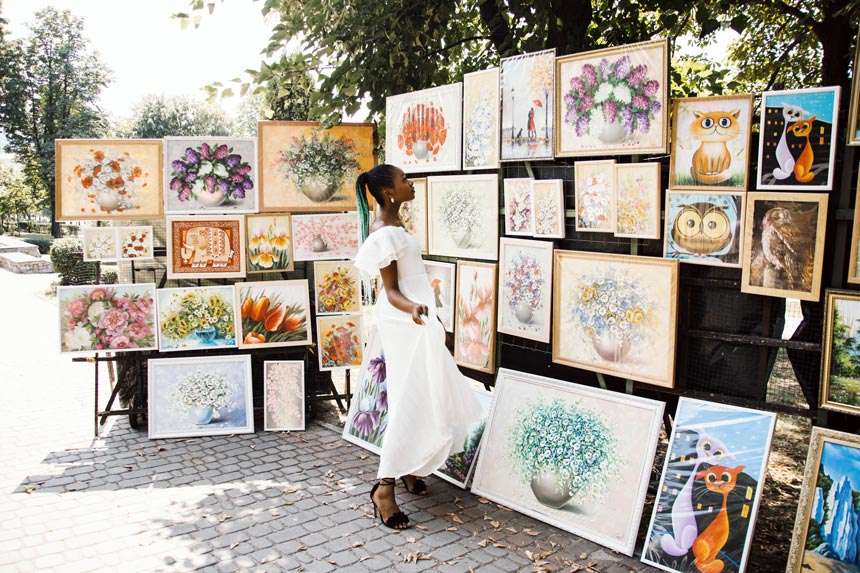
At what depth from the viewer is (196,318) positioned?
5598 millimetres

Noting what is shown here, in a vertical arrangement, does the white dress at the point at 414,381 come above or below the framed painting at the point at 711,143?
below

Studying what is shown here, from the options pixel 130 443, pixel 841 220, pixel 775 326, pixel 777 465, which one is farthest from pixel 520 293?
pixel 130 443

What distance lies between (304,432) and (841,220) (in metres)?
4.17

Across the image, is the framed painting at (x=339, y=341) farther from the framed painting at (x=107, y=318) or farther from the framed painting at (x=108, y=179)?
the framed painting at (x=108, y=179)

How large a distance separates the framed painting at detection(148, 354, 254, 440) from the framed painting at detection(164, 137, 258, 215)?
1.26 m

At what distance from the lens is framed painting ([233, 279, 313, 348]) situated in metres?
5.61

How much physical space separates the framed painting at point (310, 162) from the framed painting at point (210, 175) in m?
0.12

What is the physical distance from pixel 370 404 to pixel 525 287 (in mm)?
1688

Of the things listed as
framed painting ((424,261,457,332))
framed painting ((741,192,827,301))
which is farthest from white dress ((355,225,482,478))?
framed painting ((741,192,827,301))

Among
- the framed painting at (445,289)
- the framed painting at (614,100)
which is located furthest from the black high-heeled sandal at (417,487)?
the framed painting at (614,100)

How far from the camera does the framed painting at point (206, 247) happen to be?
217 inches

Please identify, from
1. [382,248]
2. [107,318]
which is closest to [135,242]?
[107,318]

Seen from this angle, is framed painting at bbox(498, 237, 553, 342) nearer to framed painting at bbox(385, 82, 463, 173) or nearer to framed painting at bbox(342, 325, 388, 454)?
framed painting at bbox(385, 82, 463, 173)

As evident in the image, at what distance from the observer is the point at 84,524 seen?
3.95 m
